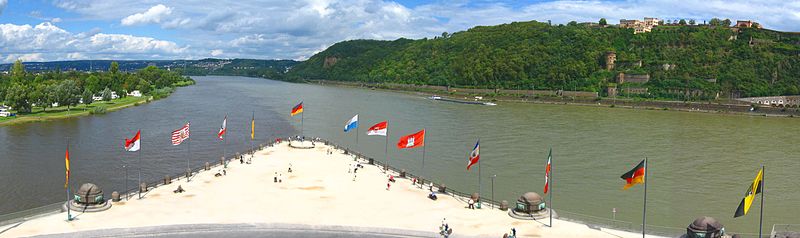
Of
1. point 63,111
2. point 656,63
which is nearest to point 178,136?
point 63,111

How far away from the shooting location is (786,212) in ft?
139

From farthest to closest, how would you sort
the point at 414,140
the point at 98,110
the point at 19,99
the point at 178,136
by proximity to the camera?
1. the point at 98,110
2. the point at 19,99
3. the point at 178,136
4. the point at 414,140

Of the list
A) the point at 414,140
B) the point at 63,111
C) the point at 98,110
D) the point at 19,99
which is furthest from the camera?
the point at 98,110

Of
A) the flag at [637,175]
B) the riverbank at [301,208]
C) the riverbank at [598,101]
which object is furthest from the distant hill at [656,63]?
the flag at [637,175]

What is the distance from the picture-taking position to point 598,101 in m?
146

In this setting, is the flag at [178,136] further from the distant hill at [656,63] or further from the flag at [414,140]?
the distant hill at [656,63]

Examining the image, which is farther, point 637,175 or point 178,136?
point 178,136

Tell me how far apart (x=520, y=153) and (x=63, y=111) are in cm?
7791

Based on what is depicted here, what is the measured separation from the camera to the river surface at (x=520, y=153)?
44562mm

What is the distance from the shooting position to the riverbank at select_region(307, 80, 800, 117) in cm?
12024

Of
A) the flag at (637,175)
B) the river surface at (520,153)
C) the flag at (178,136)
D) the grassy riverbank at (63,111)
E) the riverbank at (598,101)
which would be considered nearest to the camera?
the flag at (637,175)

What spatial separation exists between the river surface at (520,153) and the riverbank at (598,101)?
308 inches

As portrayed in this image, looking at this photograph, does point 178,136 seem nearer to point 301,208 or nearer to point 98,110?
point 301,208

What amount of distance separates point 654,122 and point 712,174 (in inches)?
1968
